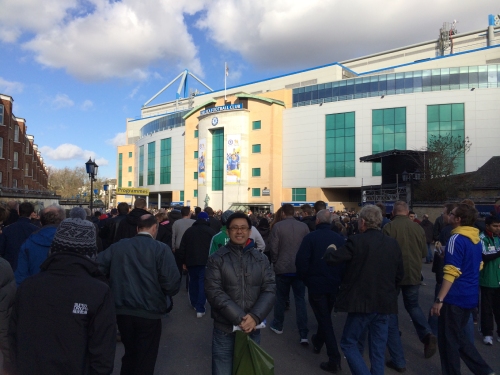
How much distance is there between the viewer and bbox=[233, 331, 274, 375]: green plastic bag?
304 cm

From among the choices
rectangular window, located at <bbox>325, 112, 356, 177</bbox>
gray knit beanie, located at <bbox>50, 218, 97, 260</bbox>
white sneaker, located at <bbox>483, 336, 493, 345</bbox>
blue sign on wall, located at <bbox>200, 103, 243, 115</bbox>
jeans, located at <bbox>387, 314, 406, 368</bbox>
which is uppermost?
blue sign on wall, located at <bbox>200, 103, 243, 115</bbox>

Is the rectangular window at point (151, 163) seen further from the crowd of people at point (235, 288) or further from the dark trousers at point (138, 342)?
the dark trousers at point (138, 342)

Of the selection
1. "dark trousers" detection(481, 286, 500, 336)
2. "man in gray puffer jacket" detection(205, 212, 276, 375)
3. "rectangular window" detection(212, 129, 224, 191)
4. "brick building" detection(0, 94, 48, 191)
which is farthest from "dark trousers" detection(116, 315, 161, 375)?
"rectangular window" detection(212, 129, 224, 191)

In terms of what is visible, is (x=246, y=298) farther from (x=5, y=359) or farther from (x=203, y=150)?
(x=203, y=150)

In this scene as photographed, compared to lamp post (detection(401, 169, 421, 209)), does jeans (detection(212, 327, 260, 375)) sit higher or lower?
lower

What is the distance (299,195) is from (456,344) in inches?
1734

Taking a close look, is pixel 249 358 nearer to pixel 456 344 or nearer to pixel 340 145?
pixel 456 344

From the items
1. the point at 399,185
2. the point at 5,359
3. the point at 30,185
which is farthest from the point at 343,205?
the point at 5,359

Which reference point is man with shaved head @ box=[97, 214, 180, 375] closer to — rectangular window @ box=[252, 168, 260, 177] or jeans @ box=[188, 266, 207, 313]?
jeans @ box=[188, 266, 207, 313]

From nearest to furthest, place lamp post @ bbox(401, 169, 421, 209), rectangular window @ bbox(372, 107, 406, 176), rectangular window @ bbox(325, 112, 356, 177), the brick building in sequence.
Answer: lamp post @ bbox(401, 169, 421, 209) < the brick building < rectangular window @ bbox(372, 107, 406, 176) < rectangular window @ bbox(325, 112, 356, 177)

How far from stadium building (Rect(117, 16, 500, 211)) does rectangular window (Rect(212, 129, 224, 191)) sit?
0.45ft

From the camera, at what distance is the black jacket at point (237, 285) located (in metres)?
3.27

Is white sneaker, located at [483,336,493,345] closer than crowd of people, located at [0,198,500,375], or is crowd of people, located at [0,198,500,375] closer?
crowd of people, located at [0,198,500,375]

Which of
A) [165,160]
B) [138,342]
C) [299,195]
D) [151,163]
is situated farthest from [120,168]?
[138,342]
